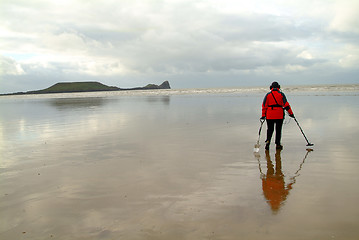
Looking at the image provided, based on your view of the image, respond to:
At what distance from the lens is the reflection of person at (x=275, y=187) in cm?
498

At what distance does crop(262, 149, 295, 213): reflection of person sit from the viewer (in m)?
4.98

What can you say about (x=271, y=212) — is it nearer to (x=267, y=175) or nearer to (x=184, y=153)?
(x=267, y=175)

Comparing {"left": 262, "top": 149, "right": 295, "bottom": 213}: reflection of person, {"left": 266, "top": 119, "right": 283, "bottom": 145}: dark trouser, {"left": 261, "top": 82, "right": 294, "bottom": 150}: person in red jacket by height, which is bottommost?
{"left": 262, "top": 149, "right": 295, "bottom": 213}: reflection of person

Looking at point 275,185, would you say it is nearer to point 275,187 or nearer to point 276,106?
point 275,187

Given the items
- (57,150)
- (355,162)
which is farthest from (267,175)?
(57,150)

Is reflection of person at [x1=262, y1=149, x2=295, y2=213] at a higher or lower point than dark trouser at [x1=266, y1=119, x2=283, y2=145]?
lower

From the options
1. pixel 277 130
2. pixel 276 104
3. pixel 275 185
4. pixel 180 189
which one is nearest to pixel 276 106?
pixel 276 104

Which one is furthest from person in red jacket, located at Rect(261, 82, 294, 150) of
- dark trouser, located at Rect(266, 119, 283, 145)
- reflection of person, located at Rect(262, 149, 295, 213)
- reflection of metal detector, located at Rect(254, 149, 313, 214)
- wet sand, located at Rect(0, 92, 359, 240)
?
reflection of person, located at Rect(262, 149, 295, 213)

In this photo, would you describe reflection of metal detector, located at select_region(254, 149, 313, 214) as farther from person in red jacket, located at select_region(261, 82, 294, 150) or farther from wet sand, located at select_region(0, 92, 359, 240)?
person in red jacket, located at select_region(261, 82, 294, 150)

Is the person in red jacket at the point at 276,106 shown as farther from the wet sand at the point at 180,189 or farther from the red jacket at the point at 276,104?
the wet sand at the point at 180,189

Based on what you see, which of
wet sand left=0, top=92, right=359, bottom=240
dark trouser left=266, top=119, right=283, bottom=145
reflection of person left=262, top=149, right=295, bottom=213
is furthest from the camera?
dark trouser left=266, top=119, right=283, bottom=145

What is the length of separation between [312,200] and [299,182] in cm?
95

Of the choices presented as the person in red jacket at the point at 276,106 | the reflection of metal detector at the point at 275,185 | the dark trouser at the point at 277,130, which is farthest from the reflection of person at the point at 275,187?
the person in red jacket at the point at 276,106

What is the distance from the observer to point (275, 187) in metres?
5.68
